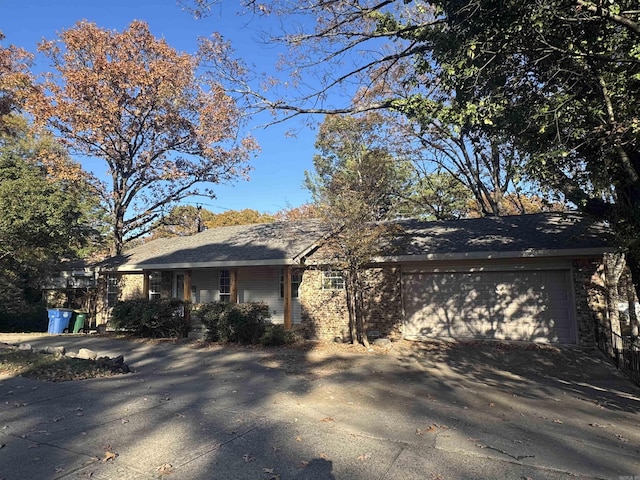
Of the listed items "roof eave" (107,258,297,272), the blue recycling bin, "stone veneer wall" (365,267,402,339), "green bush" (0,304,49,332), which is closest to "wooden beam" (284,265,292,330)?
"roof eave" (107,258,297,272)

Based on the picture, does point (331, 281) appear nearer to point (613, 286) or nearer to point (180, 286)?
point (180, 286)

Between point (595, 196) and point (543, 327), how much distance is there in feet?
14.7

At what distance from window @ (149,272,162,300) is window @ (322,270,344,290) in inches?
327

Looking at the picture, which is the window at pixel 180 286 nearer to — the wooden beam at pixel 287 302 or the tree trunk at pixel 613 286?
Result: the wooden beam at pixel 287 302

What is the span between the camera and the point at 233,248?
17.1 m

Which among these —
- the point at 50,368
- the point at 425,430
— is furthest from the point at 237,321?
the point at 425,430

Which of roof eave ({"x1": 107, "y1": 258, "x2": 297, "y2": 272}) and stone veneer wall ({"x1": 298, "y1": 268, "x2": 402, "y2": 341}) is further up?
roof eave ({"x1": 107, "y1": 258, "x2": 297, "y2": 272})

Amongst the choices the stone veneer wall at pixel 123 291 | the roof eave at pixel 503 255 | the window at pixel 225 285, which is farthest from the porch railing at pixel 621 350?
the stone veneer wall at pixel 123 291

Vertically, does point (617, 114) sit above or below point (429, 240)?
above

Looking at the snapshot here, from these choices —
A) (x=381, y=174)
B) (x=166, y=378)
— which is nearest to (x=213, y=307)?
(x=166, y=378)

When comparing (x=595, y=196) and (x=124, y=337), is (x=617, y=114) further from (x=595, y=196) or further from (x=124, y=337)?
(x=124, y=337)

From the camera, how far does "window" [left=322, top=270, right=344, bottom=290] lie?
1469cm

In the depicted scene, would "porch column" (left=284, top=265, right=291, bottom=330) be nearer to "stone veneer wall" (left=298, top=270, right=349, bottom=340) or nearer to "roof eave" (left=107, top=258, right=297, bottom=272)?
"roof eave" (left=107, top=258, right=297, bottom=272)

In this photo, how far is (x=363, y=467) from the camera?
165 inches
